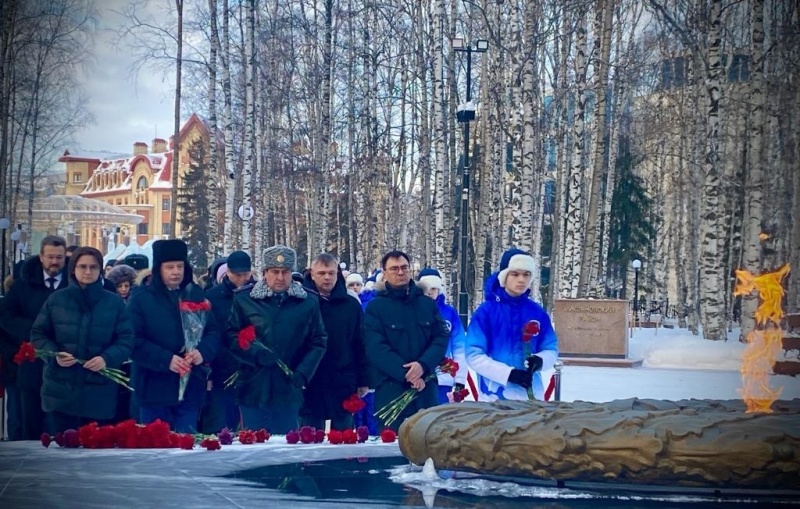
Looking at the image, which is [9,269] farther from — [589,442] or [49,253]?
[589,442]

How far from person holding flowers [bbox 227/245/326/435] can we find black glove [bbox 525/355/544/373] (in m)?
1.67

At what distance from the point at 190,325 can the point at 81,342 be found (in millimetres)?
823

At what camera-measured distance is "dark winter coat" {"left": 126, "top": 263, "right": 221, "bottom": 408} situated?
7.22 m

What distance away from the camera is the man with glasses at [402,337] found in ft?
23.0

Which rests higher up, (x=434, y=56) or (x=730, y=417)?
(x=434, y=56)

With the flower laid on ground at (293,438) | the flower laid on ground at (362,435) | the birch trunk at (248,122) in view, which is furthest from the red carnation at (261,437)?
the birch trunk at (248,122)

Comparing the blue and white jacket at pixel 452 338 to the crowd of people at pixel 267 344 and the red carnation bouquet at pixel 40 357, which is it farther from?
the red carnation bouquet at pixel 40 357

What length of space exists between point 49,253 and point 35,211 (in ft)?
113

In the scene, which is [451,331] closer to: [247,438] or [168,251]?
[168,251]

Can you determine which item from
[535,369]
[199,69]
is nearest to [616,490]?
[535,369]

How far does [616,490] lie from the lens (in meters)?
3.24

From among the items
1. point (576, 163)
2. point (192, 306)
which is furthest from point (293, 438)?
point (576, 163)

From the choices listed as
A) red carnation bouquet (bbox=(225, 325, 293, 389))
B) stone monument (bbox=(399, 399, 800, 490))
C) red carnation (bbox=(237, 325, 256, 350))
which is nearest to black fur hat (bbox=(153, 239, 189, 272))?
red carnation bouquet (bbox=(225, 325, 293, 389))

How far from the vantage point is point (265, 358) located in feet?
22.7
